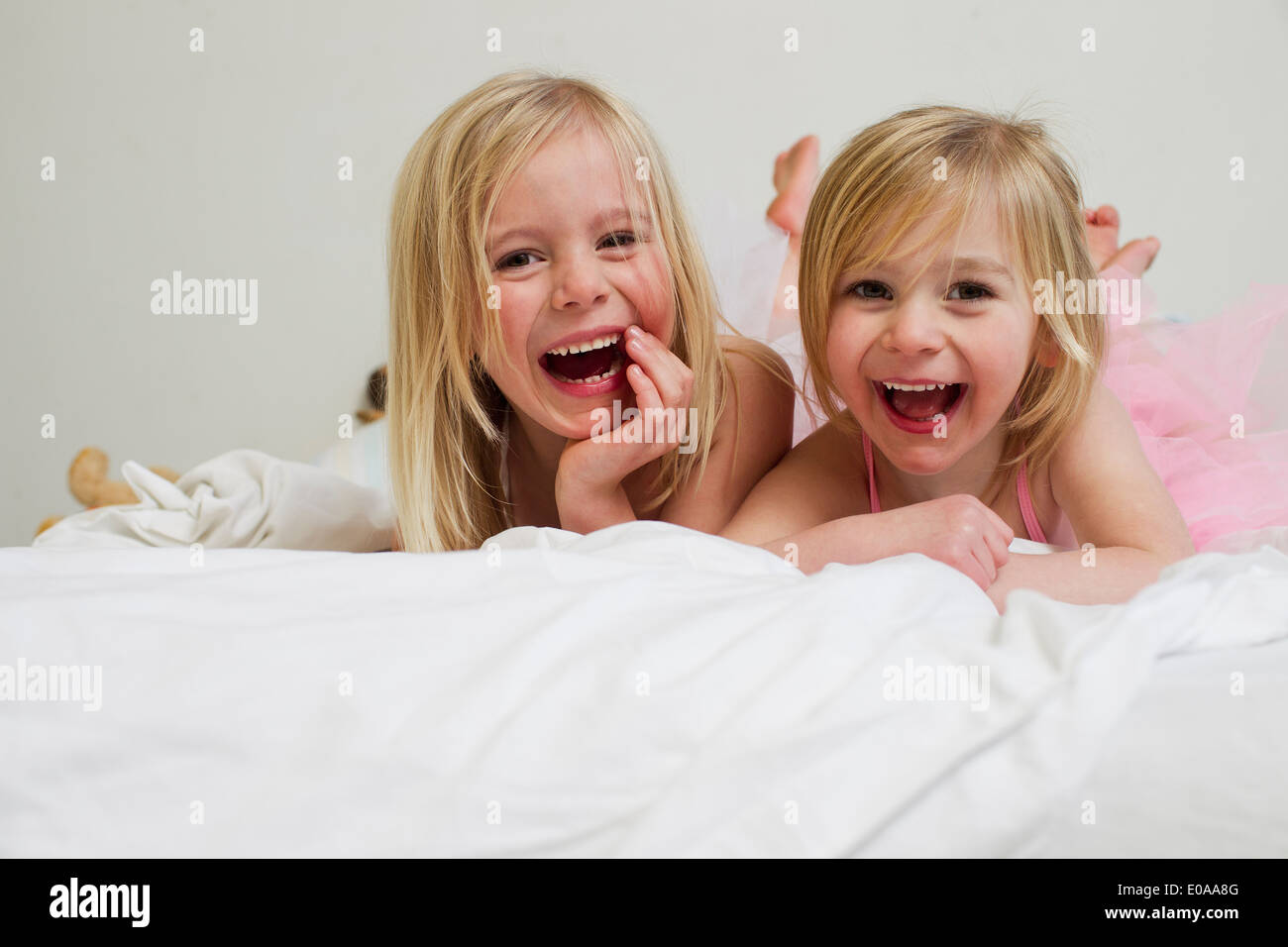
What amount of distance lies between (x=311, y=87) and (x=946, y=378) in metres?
1.75

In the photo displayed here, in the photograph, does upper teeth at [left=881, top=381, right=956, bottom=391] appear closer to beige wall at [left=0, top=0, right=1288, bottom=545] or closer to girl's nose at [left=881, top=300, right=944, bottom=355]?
girl's nose at [left=881, top=300, right=944, bottom=355]

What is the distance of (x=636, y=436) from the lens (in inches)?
44.8

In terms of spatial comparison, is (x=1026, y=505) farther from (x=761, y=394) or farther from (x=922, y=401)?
(x=761, y=394)

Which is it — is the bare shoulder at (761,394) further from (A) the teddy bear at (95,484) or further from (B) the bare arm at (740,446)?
(A) the teddy bear at (95,484)

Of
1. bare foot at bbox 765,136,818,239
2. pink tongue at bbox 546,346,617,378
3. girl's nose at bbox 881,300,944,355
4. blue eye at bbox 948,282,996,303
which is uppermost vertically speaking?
bare foot at bbox 765,136,818,239

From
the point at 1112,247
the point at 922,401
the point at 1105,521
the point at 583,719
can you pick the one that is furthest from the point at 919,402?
the point at 1112,247

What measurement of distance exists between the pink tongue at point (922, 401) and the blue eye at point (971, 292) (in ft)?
0.35

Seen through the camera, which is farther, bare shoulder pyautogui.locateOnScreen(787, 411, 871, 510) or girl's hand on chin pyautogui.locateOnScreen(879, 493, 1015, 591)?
bare shoulder pyautogui.locateOnScreen(787, 411, 871, 510)

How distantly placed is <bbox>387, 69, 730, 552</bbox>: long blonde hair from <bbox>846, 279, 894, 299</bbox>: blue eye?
0.63 feet

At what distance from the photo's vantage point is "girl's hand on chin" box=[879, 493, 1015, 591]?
2.91ft

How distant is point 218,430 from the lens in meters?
2.45

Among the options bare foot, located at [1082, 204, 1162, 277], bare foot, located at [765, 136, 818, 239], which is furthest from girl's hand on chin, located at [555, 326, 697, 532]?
bare foot, located at [1082, 204, 1162, 277]
